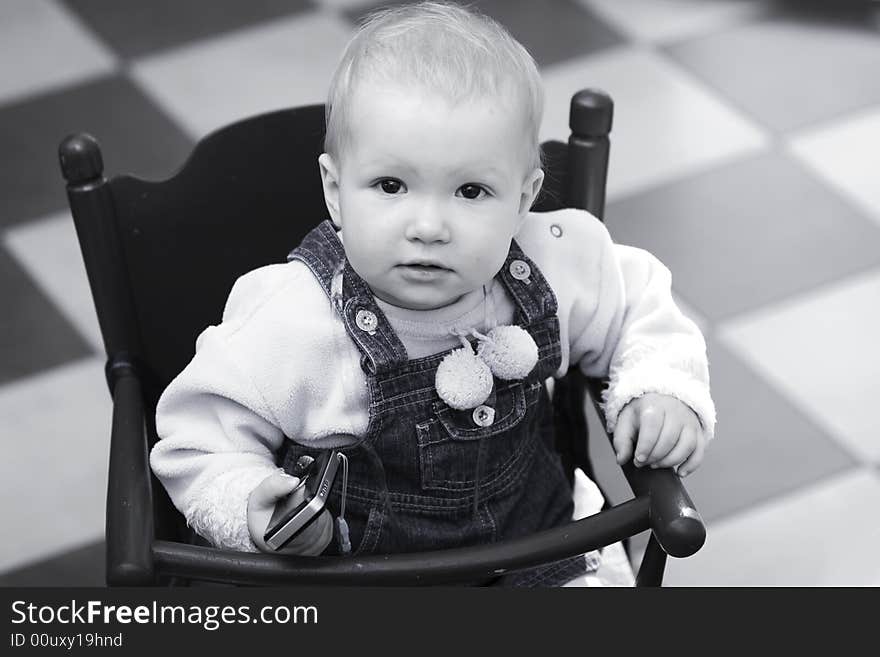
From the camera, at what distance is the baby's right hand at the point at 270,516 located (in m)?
1.01

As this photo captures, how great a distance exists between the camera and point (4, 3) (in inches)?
105

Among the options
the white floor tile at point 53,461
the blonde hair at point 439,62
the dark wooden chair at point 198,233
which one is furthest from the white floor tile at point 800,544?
the blonde hair at point 439,62

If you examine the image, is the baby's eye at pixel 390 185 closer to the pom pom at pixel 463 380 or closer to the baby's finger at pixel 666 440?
the pom pom at pixel 463 380

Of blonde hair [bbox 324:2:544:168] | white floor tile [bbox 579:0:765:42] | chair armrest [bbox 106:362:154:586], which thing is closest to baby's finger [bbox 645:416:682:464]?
blonde hair [bbox 324:2:544:168]

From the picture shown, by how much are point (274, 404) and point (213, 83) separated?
145 centimetres

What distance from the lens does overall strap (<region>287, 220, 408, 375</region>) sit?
1137 mm

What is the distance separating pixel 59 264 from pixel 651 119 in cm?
93

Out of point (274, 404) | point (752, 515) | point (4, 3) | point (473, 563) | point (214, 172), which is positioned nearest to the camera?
point (473, 563)

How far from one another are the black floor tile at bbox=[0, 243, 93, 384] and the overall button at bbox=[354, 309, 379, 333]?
0.98 m

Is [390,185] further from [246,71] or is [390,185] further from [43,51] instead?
[43,51]

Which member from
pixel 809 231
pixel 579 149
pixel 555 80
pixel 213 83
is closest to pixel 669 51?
pixel 555 80

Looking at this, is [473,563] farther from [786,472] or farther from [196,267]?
[786,472]

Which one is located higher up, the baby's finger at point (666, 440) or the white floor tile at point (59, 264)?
the white floor tile at point (59, 264)

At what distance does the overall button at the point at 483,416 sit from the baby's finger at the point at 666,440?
0.43 feet
